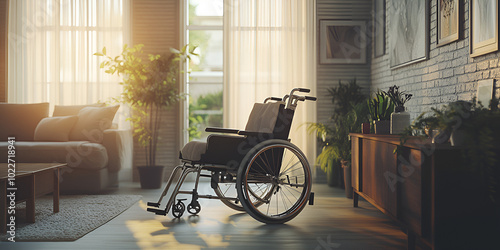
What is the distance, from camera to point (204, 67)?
235 inches

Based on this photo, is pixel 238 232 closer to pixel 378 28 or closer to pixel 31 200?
pixel 31 200

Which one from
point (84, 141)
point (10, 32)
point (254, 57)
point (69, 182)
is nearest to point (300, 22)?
point (254, 57)

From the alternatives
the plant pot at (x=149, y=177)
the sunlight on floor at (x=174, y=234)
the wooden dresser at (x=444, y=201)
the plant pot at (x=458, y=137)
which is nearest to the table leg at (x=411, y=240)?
the wooden dresser at (x=444, y=201)

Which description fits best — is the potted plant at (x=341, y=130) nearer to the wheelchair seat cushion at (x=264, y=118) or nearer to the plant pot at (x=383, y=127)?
the plant pot at (x=383, y=127)

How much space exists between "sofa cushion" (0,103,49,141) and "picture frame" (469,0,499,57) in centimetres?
416

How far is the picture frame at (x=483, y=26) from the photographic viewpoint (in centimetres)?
248

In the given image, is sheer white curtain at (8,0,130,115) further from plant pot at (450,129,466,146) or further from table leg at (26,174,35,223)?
plant pot at (450,129,466,146)

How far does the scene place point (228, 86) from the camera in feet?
17.0

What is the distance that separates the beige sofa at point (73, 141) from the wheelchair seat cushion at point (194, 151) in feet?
4.84

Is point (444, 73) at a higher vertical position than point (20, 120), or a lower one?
higher

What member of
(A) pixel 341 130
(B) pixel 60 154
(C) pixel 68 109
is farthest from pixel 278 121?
(C) pixel 68 109

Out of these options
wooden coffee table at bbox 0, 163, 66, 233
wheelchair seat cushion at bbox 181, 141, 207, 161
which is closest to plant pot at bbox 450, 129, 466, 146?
wheelchair seat cushion at bbox 181, 141, 207, 161

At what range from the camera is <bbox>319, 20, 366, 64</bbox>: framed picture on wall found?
17.0ft

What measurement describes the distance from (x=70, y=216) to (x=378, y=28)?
359 centimetres
